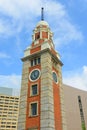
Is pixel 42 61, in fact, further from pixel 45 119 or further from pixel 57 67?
pixel 45 119

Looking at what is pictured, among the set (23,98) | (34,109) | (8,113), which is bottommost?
(34,109)

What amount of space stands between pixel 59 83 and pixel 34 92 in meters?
5.76

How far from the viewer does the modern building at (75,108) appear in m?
49.1

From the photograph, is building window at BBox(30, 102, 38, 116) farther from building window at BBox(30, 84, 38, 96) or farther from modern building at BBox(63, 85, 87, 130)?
modern building at BBox(63, 85, 87, 130)

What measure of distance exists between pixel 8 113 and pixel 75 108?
275 feet

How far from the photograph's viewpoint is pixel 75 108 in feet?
173

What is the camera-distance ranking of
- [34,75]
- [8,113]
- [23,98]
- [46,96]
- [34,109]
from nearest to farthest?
[46,96], [34,109], [23,98], [34,75], [8,113]

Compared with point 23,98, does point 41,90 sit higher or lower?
higher

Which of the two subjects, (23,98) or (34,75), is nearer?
(23,98)

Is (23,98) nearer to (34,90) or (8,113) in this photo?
(34,90)

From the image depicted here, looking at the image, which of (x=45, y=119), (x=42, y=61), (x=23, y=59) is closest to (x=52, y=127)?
(x=45, y=119)

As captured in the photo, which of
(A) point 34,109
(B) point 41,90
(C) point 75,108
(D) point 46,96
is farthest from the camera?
(C) point 75,108

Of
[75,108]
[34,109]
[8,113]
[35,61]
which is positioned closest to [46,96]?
[34,109]

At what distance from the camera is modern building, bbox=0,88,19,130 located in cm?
11769
